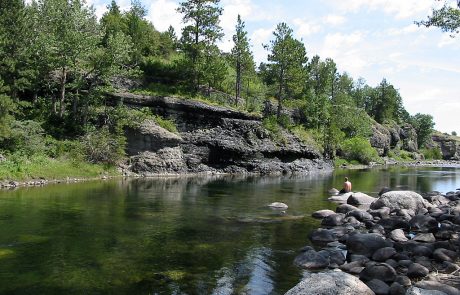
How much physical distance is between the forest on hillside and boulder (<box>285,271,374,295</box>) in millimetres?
39215

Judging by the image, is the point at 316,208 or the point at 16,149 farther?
the point at 16,149

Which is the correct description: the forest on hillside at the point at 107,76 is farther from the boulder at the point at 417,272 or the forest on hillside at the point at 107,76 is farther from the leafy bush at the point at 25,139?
the boulder at the point at 417,272

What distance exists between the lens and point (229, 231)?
2423 cm

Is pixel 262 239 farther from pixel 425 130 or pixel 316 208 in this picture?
pixel 425 130

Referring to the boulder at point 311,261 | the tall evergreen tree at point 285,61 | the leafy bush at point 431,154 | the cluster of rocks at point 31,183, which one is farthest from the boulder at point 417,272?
the leafy bush at point 431,154

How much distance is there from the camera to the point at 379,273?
52.0 ft

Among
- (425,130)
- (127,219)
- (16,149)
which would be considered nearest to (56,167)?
(16,149)

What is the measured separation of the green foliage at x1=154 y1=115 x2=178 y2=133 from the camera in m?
65.4

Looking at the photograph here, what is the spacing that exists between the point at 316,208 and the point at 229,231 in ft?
38.9

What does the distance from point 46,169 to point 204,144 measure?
2722 cm

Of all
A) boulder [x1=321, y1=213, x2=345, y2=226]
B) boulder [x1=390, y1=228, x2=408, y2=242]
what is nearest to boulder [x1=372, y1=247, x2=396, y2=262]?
boulder [x1=390, y1=228, x2=408, y2=242]

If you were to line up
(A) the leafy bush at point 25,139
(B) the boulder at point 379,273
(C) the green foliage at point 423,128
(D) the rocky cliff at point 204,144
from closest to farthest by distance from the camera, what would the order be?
(B) the boulder at point 379,273 → (A) the leafy bush at point 25,139 → (D) the rocky cliff at point 204,144 → (C) the green foliage at point 423,128

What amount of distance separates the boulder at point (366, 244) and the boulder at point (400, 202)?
11.3 m

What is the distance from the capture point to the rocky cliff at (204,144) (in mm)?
62125
